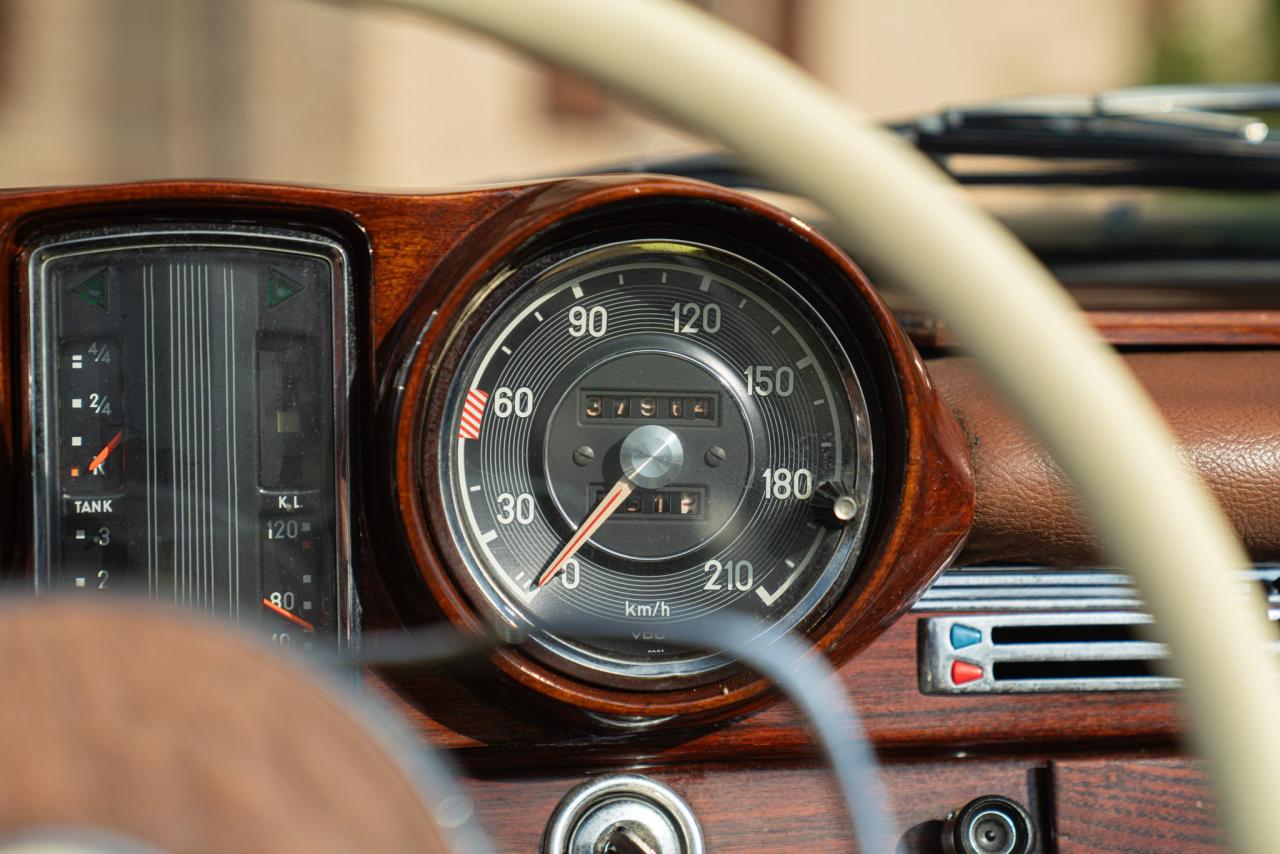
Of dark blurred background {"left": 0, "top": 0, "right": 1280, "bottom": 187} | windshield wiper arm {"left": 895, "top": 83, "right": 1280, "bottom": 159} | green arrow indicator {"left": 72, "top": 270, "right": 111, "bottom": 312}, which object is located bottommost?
green arrow indicator {"left": 72, "top": 270, "right": 111, "bottom": 312}

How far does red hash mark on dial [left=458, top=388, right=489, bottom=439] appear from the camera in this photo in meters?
1.44

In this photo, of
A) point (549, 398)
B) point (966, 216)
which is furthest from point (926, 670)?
point (966, 216)

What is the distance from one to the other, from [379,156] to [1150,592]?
8.67 m

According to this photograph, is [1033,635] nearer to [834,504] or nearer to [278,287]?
[834,504]

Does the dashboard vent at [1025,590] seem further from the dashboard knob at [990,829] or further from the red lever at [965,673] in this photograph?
the dashboard knob at [990,829]

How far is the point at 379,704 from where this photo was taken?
1.44 metres

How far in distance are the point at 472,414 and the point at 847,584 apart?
18.4 inches

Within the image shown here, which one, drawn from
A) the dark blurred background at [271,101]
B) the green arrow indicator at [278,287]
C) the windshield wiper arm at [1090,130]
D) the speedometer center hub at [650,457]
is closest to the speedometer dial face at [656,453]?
the speedometer center hub at [650,457]

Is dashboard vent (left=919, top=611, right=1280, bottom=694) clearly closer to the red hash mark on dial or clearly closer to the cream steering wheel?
the red hash mark on dial

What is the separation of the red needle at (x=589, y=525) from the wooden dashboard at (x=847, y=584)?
0.37 ft

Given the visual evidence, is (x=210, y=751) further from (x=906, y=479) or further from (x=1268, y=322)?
(x=1268, y=322)

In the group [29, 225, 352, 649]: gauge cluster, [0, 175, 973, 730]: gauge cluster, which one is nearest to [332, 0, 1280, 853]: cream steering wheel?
[0, 175, 973, 730]: gauge cluster

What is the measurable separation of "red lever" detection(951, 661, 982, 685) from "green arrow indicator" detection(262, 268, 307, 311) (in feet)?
2.88

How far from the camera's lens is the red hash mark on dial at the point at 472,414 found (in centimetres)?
144
